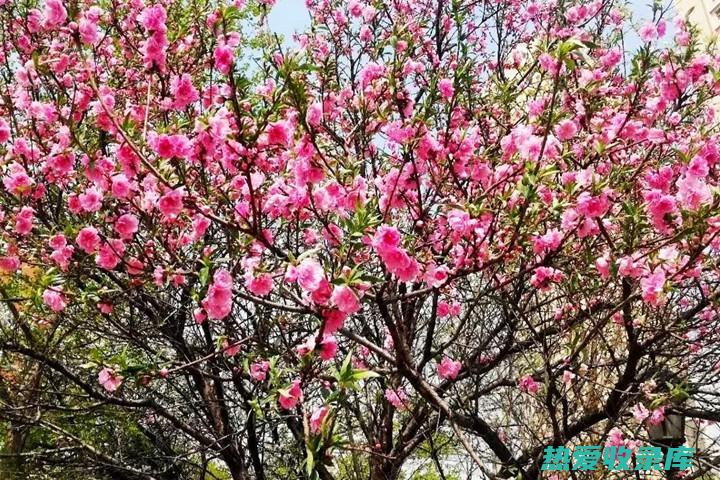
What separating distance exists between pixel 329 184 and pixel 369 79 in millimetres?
1122

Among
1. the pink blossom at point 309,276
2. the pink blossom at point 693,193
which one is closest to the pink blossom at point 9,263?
the pink blossom at point 309,276

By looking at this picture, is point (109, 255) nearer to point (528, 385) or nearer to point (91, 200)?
point (91, 200)

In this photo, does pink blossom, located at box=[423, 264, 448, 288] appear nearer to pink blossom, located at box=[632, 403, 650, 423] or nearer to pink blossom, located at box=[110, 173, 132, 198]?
pink blossom, located at box=[110, 173, 132, 198]

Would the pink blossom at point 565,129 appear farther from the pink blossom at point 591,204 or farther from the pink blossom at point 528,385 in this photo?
the pink blossom at point 528,385

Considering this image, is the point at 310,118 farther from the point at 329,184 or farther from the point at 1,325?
the point at 1,325

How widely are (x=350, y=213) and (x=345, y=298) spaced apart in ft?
3.44

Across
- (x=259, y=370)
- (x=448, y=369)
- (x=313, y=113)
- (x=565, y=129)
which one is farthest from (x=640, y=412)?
(x=313, y=113)

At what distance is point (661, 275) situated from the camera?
9.60 feet

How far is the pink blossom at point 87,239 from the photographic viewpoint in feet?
10.2

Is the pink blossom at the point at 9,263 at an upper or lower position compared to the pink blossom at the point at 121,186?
lower

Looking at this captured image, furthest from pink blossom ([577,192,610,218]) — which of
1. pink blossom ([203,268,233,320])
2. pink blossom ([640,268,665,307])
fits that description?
pink blossom ([203,268,233,320])

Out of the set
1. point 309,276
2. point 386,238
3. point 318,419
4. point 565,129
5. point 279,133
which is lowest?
point 318,419

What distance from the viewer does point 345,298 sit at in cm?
226

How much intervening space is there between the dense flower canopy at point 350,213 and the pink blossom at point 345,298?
0.01 meters
